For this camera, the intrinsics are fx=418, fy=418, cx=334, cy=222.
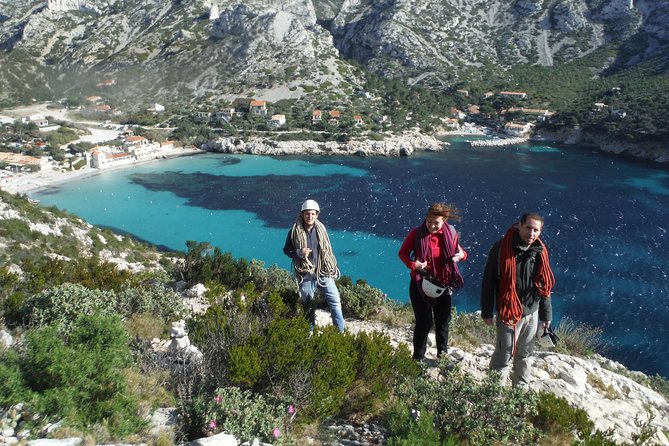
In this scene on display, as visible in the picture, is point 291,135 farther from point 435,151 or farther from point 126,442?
point 126,442

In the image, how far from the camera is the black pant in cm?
384

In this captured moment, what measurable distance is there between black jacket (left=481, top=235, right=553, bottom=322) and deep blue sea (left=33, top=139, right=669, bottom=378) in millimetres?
11991

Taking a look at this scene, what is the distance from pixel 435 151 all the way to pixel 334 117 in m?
15.8

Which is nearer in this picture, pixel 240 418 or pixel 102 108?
pixel 240 418

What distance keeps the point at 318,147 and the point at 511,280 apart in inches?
1909

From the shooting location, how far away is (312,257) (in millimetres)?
4297

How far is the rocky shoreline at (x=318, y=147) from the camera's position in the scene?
49.2 m

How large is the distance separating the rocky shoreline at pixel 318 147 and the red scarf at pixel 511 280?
1831 inches

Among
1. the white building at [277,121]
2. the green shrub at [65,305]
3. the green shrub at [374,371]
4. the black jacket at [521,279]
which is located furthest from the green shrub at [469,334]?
the white building at [277,121]

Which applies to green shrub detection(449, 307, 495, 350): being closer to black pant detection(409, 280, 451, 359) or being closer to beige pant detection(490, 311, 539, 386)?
black pant detection(409, 280, 451, 359)

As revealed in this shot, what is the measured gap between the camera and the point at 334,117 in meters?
58.7

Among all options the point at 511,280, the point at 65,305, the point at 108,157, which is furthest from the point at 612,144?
the point at 65,305

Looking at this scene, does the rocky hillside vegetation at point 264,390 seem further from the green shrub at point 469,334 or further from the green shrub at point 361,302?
the green shrub at point 361,302

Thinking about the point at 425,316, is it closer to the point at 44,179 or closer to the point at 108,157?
the point at 44,179
